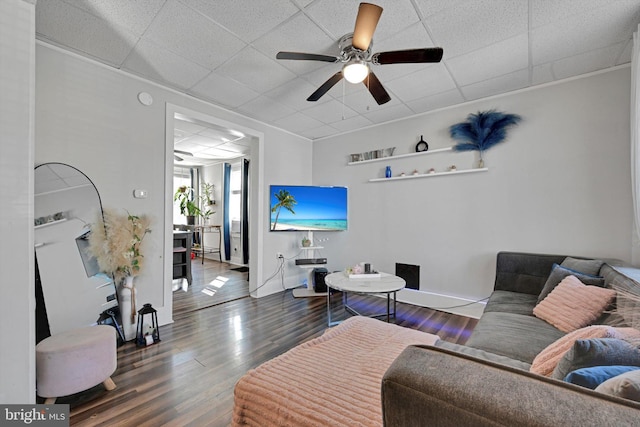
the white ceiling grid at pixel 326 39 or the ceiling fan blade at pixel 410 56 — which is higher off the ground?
the white ceiling grid at pixel 326 39

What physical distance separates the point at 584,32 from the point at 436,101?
1.37 meters

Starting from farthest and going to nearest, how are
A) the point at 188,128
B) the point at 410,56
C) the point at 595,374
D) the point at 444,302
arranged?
the point at 188,128 < the point at 444,302 < the point at 410,56 < the point at 595,374

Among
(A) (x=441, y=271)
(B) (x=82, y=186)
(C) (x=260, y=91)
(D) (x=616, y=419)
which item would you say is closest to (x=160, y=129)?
(B) (x=82, y=186)

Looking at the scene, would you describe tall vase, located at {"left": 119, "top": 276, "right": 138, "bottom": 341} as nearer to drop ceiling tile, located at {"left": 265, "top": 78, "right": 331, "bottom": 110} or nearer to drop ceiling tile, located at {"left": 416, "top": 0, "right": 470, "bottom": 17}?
drop ceiling tile, located at {"left": 265, "top": 78, "right": 331, "bottom": 110}

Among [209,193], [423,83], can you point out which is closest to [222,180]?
[209,193]

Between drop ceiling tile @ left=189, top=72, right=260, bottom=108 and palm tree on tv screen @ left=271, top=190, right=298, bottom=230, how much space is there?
1.43 m

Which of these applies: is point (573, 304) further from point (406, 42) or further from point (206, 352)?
point (206, 352)

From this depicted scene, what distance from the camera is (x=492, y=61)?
7.86 ft

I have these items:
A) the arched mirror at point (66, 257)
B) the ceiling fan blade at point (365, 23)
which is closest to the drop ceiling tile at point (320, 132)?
the ceiling fan blade at point (365, 23)

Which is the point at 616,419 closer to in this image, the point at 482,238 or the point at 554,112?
the point at 482,238

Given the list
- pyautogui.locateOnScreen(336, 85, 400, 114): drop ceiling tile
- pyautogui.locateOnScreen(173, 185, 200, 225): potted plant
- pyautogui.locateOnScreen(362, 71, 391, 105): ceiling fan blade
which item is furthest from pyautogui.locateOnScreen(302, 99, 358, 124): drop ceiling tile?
pyautogui.locateOnScreen(173, 185, 200, 225): potted plant

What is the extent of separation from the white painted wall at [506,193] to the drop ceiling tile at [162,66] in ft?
8.42

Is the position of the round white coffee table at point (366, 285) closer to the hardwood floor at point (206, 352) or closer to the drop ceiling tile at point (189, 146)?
the hardwood floor at point (206, 352)
